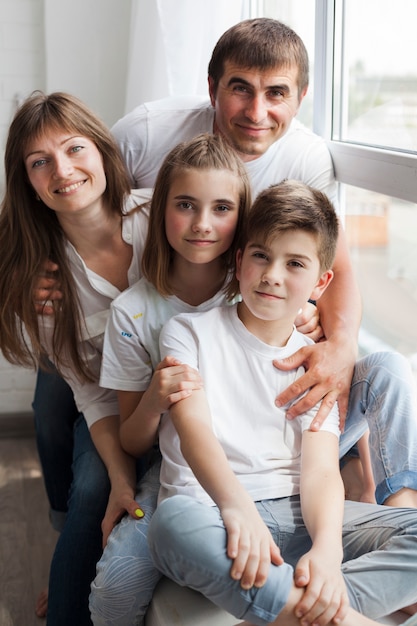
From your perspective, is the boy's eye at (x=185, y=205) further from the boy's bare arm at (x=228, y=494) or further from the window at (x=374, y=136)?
the window at (x=374, y=136)

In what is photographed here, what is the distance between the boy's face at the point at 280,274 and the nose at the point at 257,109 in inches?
17.2

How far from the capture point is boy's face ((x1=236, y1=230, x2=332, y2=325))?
144cm

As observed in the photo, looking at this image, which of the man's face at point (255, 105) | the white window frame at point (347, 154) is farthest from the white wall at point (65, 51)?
the man's face at point (255, 105)

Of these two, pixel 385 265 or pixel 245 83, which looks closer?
pixel 245 83

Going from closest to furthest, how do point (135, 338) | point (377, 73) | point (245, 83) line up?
1. point (135, 338)
2. point (245, 83)
3. point (377, 73)

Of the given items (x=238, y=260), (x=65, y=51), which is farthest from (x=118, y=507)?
(x=65, y=51)

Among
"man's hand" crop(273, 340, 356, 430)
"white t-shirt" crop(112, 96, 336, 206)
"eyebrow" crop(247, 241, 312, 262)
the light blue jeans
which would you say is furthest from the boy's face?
"white t-shirt" crop(112, 96, 336, 206)

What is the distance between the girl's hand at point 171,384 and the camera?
1400 millimetres

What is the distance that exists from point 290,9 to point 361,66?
539mm

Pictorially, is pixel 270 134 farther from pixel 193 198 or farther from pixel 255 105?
pixel 193 198

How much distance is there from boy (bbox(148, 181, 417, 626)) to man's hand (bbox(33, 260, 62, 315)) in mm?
344

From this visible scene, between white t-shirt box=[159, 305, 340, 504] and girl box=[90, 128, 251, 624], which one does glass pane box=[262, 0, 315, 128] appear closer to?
girl box=[90, 128, 251, 624]

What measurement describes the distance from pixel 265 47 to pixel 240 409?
0.81m

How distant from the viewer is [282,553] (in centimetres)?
138
